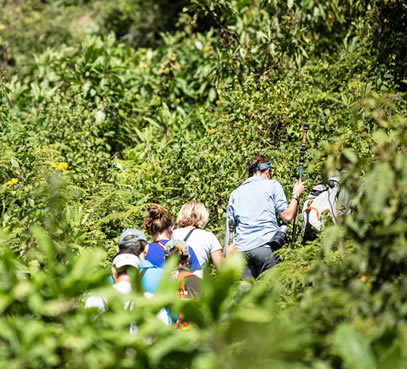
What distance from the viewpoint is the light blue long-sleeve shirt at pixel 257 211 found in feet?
15.7

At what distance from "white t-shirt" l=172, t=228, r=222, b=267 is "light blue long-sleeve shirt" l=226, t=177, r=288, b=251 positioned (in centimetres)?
30

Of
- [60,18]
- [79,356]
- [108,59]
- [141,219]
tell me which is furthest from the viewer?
[60,18]

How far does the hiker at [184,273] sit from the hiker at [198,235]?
1.07 feet

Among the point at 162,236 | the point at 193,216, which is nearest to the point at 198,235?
the point at 193,216

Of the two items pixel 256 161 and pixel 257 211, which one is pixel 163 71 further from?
pixel 257 211

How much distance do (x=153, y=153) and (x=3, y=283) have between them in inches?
197

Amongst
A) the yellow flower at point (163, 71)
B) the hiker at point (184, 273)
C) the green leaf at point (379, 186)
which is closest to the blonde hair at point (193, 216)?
the hiker at point (184, 273)

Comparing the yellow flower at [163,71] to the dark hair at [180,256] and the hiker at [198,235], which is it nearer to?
the hiker at [198,235]

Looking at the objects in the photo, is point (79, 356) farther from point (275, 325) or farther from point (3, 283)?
point (275, 325)

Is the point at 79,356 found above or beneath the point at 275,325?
beneath

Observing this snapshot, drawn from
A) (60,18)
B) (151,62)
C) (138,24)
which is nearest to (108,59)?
(151,62)

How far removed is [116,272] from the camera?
328 centimetres

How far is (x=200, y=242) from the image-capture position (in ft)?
15.3

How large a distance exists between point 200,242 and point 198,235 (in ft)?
0.22
